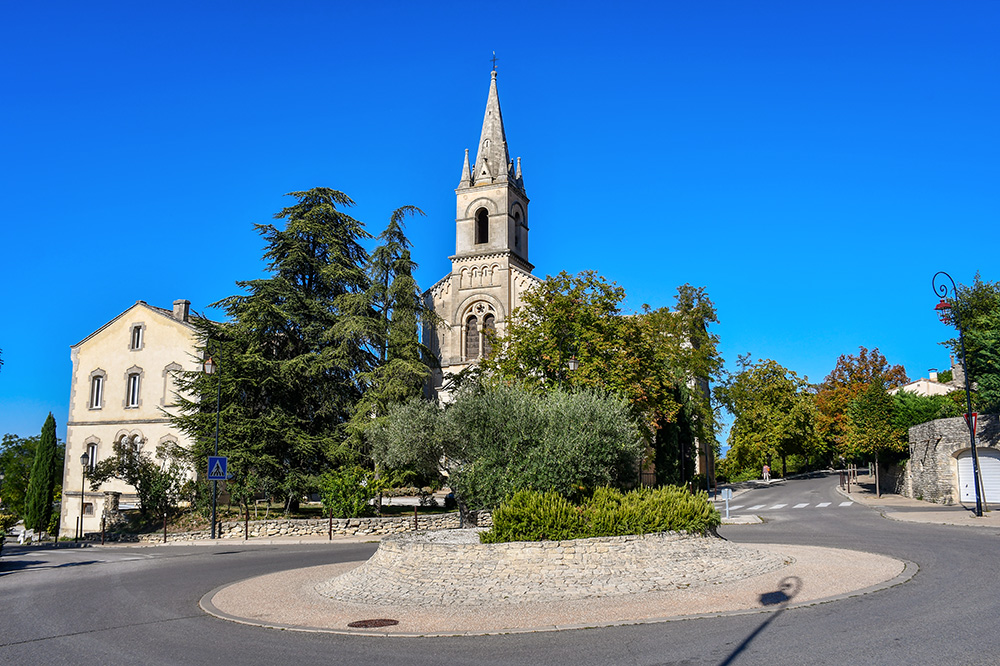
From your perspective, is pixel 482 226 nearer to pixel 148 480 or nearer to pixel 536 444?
pixel 148 480

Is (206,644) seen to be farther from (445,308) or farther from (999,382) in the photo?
(445,308)

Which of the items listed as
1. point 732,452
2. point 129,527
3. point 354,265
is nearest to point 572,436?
point 354,265

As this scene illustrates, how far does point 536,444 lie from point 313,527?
42.4ft

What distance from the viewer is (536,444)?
55.1ft

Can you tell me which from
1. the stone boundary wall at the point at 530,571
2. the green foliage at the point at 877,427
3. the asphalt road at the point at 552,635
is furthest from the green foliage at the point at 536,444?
the green foliage at the point at 877,427

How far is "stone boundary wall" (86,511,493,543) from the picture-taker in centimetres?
2619

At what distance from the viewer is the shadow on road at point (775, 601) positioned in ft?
27.2

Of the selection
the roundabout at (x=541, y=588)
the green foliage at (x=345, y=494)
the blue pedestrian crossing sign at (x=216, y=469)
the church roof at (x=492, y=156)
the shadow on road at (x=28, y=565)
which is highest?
the church roof at (x=492, y=156)

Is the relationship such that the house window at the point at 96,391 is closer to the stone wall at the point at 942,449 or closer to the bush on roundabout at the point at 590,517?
the bush on roundabout at the point at 590,517

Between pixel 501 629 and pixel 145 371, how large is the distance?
38369mm

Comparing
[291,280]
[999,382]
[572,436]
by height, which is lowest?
[572,436]

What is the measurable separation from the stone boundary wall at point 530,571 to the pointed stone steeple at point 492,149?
1601 inches

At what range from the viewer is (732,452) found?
211 feet

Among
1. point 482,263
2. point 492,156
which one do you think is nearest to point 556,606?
point 482,263
